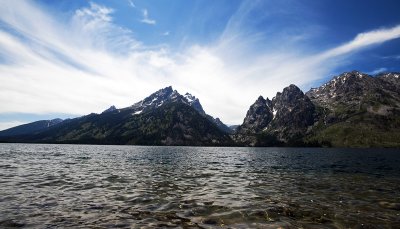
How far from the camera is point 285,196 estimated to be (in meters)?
30.2

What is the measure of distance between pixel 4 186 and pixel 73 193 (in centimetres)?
879

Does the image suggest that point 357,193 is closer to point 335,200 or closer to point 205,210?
point 335,200

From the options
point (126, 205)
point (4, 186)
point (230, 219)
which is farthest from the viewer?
point (4, 186)

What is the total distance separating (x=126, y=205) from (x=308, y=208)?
1470 centimetres

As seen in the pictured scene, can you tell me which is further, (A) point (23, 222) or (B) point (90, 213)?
(B) point (90, 213)

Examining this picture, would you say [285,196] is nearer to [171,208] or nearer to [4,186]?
[171,208]

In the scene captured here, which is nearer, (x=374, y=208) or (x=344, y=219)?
(x=344, y=219)

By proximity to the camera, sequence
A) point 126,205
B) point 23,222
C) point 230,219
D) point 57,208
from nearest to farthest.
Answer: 1. point 23,222
2. point 230,219
3. point 57,208
4. point 126,205

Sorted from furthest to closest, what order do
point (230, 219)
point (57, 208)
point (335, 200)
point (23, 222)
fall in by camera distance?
point (335, 200), point (57, 208), point (230, 219), point (23, 222)

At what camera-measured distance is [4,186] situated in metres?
31.9

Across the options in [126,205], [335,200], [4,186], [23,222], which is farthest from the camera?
[4,186]

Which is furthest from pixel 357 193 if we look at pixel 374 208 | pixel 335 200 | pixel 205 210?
pixel 205 210

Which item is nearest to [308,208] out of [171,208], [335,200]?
[335,200]

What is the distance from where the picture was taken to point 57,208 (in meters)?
22.5
